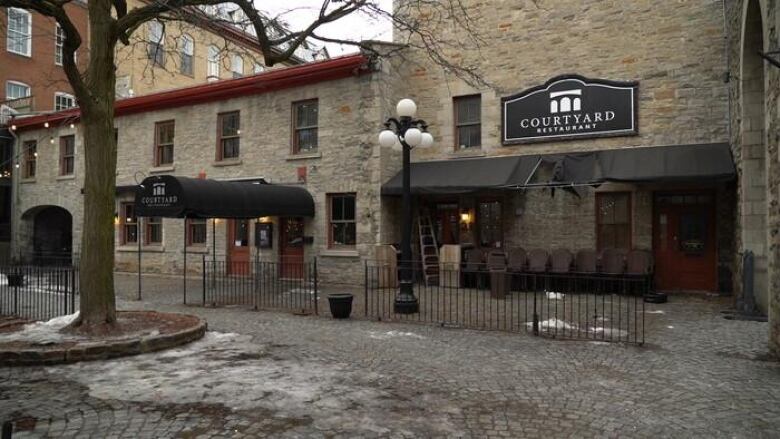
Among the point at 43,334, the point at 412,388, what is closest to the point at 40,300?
the point at 43,334

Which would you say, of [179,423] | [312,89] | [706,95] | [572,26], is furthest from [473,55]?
[179,423]

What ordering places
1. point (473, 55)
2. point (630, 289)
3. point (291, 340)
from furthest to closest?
point (473, 55) < point (630, 289) < point (291, 340)

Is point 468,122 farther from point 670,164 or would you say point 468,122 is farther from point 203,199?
point 203,199

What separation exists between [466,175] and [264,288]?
6.22 metres

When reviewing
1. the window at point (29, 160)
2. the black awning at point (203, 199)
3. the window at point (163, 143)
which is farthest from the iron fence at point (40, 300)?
the window at point (29, 160)

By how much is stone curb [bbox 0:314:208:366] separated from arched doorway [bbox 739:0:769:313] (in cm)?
993

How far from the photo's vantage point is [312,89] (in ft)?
55.2

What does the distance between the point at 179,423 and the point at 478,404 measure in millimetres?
2747

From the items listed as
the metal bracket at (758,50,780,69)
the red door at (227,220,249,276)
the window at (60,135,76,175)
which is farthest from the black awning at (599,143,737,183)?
the window at (60,135,76,175)

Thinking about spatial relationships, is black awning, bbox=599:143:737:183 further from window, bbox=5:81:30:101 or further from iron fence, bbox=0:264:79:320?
window, bbox=5:81:30:101

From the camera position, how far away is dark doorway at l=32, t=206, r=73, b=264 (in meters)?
24.3

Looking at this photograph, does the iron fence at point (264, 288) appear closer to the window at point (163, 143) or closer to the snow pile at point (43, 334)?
the snow pile at point (43, 334)

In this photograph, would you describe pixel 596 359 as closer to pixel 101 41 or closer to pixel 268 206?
pixel 101 41

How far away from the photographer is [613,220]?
14.4 m
